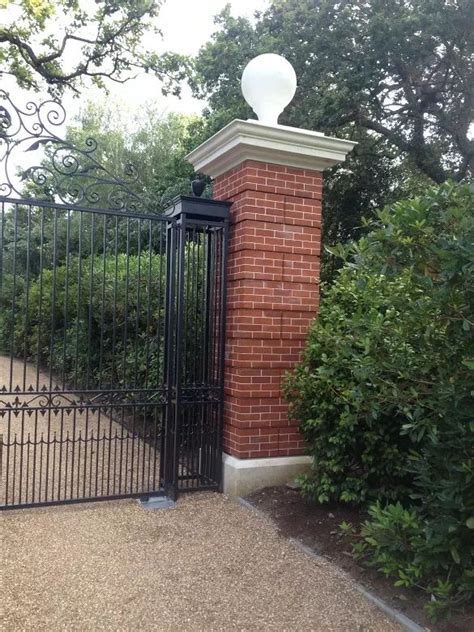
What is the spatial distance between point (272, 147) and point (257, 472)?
275 centimetres

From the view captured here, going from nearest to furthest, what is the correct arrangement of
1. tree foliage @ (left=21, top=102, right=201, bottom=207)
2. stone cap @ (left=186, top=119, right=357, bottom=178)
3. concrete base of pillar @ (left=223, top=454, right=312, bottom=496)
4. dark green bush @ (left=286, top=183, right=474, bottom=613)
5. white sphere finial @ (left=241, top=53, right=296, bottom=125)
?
dark green bush @ (left=286, top=183, right=474, bottom=613)
stone cap @ (left=186, top=119, right=357, bottom=178)
concrete base of pillar @ (left=223, top=454, right=312, bottom=496)
white sphere finial @ (left=241, top=53, right=296, bottom=125)
tree foliage @ (left=21, top=102, right=201, bottom=207)

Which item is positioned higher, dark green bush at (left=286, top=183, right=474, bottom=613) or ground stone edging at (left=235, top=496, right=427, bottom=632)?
dark green bush at (left=286, top=183, right=474, bottom=613)

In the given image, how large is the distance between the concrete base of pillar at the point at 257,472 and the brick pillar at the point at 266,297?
64 millimetres

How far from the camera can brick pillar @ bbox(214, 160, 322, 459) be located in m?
4.72

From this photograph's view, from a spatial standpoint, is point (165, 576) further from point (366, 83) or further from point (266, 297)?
point (366, 83)

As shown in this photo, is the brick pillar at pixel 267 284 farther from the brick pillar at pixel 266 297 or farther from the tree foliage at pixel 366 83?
the tree foliage at pixel 366 83

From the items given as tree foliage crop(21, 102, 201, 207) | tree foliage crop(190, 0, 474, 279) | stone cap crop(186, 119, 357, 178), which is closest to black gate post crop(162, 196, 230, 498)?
stone cap crop(186, 119, 357, 178)

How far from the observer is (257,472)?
4.75 metres

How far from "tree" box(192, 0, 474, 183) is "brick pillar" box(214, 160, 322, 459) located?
755 cm

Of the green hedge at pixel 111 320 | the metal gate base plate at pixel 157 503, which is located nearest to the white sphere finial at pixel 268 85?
the green hedge at pixel 111 320

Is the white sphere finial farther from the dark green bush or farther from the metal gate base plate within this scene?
the metal gate base plate

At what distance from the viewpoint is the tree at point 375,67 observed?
1154 cm

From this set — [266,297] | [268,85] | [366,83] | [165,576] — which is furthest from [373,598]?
[366,83]

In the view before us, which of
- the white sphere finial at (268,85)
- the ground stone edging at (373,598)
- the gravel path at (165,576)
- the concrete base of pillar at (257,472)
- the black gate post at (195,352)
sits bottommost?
the gravel path at (165,576)
